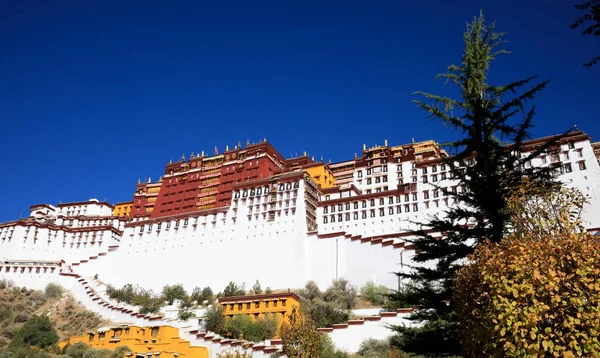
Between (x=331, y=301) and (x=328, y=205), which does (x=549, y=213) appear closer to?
(x=331, y=301)

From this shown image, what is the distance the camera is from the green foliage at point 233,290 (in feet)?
147

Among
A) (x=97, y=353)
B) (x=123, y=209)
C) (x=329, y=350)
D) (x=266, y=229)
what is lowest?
(x=97, y=353)

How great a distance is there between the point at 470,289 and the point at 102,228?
207ft

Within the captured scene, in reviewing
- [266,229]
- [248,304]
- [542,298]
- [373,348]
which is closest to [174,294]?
[266,229]

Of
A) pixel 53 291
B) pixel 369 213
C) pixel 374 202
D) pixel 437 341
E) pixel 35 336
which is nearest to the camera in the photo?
pixel 437 341

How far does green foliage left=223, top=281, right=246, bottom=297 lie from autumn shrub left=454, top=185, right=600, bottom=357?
126 ft

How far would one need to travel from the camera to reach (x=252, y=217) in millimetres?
51125

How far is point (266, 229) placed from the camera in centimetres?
4966

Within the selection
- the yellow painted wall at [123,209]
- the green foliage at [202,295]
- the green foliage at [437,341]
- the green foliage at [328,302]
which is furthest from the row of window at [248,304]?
the yellow painted wall at [123,209]

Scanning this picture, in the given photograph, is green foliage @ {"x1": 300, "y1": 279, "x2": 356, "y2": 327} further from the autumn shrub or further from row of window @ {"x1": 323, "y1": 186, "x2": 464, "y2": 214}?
the autumn shrub

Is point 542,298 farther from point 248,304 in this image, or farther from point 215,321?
point 248,304

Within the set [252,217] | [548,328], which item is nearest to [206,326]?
[252,217]

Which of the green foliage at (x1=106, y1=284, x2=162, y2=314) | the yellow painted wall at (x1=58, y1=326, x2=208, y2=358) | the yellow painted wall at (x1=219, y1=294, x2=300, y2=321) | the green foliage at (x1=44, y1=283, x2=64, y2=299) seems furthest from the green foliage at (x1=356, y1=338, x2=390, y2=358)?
the green foliage at (x1=44, y1=283, x2=64, y2=299)

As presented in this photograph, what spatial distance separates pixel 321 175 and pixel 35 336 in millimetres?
35137
